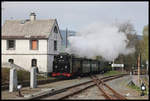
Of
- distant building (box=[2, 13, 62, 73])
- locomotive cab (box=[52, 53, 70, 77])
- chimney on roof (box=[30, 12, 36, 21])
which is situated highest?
chimney on roof (box=[30, 12, 36, 21])

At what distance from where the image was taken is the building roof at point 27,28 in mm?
36194

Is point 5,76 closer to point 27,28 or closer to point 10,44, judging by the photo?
point 10,44

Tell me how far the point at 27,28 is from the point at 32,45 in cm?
305

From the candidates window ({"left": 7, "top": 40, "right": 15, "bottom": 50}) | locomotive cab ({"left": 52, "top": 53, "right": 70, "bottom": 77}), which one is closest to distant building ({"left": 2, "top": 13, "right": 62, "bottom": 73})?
window ({"left": 7, "top": 40, "right": 15, "bottom": 50})

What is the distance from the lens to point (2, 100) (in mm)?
13875

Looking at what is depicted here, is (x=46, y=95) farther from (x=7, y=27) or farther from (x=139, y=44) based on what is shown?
(x=139, y=44)

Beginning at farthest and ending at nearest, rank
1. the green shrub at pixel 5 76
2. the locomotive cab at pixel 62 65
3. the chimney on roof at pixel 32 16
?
the chimney on roof at pixel 32 16
the locomotive cab at pixel 62 65
the green shrub at pixel 5 76

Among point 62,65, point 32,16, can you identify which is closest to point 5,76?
point 62,65

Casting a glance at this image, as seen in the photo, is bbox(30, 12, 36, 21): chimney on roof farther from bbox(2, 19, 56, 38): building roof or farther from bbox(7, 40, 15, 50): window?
bbox(7, 40, 15, 50): window

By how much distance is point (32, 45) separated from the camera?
119 ft

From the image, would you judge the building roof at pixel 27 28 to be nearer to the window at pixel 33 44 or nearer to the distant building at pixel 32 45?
the distant building at pixel 32 45

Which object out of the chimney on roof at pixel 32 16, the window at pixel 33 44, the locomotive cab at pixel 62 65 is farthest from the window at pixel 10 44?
the locomotive cab at pixel 62 65

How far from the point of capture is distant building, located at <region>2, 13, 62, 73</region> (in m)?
35.2

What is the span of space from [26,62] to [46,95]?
20.0 meters
